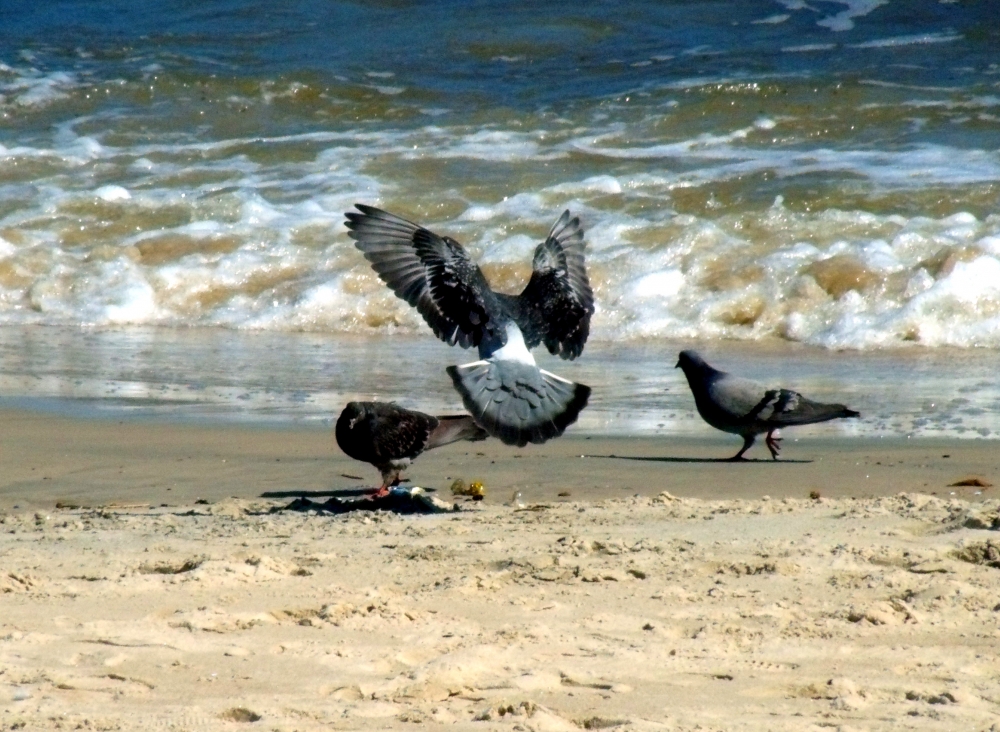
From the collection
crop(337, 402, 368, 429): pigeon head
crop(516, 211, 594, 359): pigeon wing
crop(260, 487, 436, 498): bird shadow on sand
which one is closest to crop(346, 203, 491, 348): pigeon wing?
crop(516, 211, 594, 359): pigeon wing

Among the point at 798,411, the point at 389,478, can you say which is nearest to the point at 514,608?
the point at 389,478

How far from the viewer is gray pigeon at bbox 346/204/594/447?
5375 millimetres

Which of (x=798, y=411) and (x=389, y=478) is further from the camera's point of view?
→ (x=798, y=411)

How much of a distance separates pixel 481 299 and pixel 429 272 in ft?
0.97

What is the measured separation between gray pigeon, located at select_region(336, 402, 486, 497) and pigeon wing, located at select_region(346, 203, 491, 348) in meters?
0.63

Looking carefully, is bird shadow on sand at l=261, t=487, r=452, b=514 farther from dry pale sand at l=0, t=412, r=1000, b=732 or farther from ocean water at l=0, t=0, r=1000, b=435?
ocean water at l=0, t=0, r=1000, b=435

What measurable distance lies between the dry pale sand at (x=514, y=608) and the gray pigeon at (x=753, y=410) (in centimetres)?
67

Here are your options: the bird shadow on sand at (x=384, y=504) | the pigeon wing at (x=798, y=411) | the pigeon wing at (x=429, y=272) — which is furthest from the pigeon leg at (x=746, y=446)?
the bird shadow on sand at (x=384, y=504)

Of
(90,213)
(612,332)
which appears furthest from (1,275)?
(612,332)

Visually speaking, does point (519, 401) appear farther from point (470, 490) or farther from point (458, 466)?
point (458, 466)

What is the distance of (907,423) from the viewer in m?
6.51

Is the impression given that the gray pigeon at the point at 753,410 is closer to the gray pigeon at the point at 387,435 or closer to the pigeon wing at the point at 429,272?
the pigeon wing at the point at 429,272

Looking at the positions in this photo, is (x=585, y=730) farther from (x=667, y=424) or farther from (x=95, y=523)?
(x=667, y=424)

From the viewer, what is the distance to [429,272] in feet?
20.6
